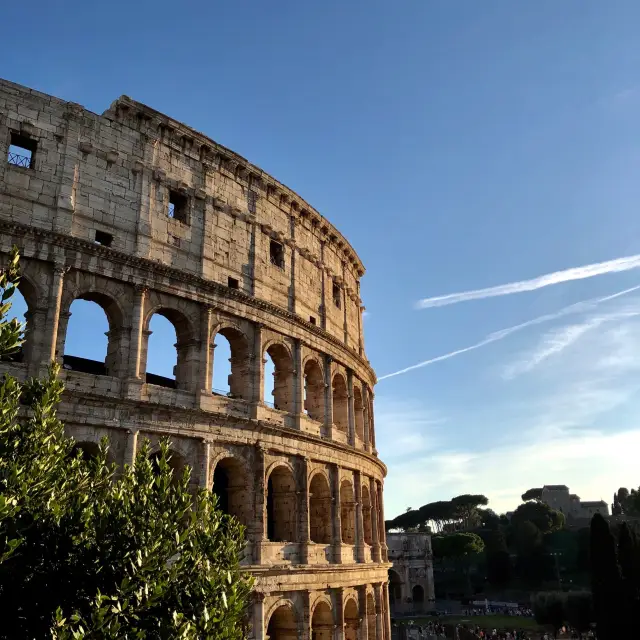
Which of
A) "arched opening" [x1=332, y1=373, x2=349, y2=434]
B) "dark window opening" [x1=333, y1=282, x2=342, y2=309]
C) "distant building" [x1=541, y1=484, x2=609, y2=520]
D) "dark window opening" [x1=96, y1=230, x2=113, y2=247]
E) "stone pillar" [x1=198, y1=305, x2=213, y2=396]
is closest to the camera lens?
"dark window opening" [x1=96, y1=230, x2=113, y2=247]

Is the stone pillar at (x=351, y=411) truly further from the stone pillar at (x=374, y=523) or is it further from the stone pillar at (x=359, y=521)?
the stone pillar at (x=374, y=523)

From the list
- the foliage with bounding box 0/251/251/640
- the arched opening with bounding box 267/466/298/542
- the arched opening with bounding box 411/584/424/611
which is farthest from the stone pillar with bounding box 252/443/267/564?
the arched opening with bounding box 411/584/424/611

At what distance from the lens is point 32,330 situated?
1467 cm

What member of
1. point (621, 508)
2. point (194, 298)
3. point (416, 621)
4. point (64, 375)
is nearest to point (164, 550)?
point (64, 375)

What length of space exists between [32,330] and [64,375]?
4.11ft

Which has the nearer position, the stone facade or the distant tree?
the stone facade

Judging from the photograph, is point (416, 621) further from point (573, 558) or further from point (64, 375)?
point (64, 375)

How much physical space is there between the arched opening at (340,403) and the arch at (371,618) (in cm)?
591

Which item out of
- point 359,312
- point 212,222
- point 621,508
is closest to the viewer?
point 212,222

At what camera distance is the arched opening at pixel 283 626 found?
17984 millimetres

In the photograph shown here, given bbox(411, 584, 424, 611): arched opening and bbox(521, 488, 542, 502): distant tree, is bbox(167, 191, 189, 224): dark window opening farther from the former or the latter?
bbox(521, 488, 542, 502): distant tree

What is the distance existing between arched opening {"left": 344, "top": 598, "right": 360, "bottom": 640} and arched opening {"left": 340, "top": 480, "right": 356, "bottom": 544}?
201 centimetres

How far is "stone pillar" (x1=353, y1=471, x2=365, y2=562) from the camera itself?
2173 cm

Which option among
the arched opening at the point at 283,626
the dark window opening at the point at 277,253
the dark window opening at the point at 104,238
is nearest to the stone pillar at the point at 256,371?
the dark window opening at the point at 277,253
